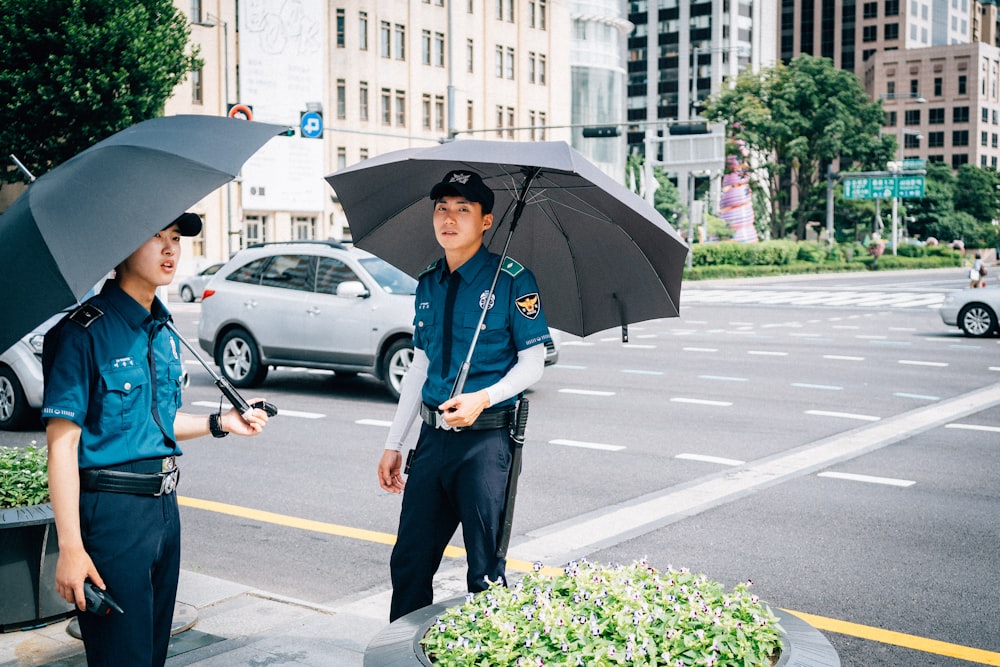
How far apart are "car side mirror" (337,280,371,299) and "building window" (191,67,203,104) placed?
4123 cm

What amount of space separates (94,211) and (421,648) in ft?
4.61

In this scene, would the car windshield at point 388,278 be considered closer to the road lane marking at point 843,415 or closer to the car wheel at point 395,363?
the car wheel at point 395,363

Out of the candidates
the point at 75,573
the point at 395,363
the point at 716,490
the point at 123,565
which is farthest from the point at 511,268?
the point at 395,363

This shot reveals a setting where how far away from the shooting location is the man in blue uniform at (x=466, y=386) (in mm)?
3604

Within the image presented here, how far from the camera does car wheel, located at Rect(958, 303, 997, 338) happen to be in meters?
20.5

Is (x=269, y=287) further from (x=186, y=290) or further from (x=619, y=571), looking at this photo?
(x=186, y=290)

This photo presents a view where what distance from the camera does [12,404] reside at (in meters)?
10.5

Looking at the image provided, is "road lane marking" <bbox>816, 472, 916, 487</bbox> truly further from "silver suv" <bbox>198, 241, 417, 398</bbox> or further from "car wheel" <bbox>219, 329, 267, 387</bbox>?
"car wheel" <bbox>219, 329, 267, 387</bbox>

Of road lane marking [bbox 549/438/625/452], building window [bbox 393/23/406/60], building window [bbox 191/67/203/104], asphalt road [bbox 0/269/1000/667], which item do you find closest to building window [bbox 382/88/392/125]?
building window [bbox 393/23/406/60]

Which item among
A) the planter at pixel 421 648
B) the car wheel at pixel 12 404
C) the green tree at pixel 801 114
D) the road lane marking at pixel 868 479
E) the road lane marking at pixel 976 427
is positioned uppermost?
the green tree at pixel 801 114

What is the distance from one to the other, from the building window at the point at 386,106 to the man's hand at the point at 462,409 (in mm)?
59294

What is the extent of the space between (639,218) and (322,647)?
217 centimetres

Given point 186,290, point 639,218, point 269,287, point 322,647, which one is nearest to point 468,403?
point 639,218

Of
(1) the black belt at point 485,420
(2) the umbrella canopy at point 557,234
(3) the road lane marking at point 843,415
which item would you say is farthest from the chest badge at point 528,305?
(3) the road lane marking at point 843,415
